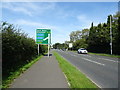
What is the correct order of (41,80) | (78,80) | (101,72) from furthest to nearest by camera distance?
(101,72), (78,80), (41,80)

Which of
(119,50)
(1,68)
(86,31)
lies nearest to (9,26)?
(1,68)

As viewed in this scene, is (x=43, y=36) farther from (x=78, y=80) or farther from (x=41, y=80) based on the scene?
(x=78, y=80)

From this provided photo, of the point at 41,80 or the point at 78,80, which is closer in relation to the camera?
the point at 41,80

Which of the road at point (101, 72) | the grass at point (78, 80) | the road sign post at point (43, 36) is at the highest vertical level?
the road sign post at point (43, 36)

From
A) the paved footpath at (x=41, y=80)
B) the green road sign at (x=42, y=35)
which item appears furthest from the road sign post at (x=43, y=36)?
the paved footpath at (x=41, y=80)

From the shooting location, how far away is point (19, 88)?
5.93 meters

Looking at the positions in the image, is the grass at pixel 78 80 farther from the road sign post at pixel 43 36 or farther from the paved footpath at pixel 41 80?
the road sign post at pixel 43 36

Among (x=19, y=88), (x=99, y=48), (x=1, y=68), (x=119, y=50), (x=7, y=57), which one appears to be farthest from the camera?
(x=99, y=48)

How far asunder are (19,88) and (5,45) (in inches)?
153

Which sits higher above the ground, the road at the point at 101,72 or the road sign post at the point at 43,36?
the road sign post at the point at 43,36

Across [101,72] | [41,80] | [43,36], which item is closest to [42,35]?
[43,36]

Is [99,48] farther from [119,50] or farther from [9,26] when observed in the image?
[9,26]

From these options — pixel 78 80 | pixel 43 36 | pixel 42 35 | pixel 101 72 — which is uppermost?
pixel 42 35

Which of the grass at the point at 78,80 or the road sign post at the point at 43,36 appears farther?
the road sign post at the point at 43,36
